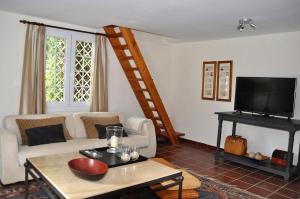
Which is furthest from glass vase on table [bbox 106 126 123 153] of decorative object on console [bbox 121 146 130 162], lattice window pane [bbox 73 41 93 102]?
lattice window pane [bbox 73 41 93 102]

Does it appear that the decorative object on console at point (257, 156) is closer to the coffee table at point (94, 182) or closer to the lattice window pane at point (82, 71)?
the coffee table at point (94, 182)

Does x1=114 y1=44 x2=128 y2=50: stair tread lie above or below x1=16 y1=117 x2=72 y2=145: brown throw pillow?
above

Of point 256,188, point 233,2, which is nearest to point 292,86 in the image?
point 256,188

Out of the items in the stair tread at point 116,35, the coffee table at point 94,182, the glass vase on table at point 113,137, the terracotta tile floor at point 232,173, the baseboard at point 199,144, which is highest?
the stair tread at point 116,35

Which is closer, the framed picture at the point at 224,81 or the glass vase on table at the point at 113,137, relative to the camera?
the glass vase on table at the point at 113,137

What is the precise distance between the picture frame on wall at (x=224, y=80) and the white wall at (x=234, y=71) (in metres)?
0.09

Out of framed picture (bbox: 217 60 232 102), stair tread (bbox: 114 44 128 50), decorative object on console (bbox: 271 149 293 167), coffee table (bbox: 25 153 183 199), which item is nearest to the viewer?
coffee table (bbox: 25 153 183 199)

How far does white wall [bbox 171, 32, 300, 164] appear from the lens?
4.29 m

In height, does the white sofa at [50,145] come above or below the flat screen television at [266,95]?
below

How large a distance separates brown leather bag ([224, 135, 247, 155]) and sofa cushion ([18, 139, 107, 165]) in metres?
2.13

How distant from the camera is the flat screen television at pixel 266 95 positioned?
4004mm

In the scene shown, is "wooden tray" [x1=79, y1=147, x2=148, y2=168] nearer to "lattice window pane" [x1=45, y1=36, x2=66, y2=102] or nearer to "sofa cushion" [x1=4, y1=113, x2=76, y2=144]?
"sofa cushion" [x1=4, y1=113, x2=76, y2=144]

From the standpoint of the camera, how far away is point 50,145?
3383 mm

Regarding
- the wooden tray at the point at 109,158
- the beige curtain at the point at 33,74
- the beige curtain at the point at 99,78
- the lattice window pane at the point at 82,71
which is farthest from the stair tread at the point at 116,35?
the wooden tray at the point at 109,158
